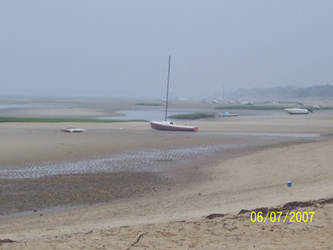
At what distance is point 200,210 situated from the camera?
10.9m

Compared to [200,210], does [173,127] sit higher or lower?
lower

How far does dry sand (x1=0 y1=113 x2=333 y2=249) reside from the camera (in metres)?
7.57

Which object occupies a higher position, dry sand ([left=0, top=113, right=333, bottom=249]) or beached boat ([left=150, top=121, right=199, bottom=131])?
dry sand ([left=0, top=113, right=333, bottom=249])

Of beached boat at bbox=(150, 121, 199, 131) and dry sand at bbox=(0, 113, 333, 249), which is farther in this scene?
beached boat at bbox=(150, 121, 199, 131)

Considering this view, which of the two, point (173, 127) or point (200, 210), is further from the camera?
point (173, 127)

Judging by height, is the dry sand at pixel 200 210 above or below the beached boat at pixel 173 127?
above

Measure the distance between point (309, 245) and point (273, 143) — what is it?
23634 mm

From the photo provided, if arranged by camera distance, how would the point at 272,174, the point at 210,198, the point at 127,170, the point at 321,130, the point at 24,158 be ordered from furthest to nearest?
the point at 321,130
the point at 24,158
the point at 127,170
the point at 272,174
the point at 210,198

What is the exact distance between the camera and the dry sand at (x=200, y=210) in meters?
7.57

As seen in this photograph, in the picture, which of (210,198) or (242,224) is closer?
(242,224)

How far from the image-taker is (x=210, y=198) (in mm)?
13539

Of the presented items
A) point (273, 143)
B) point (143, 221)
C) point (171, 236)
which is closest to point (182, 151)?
point (273, 143)

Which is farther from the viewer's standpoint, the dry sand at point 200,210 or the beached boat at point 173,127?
the beached boat at point 173,127

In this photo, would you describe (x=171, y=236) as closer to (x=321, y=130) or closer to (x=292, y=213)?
(x=292, y=213)
